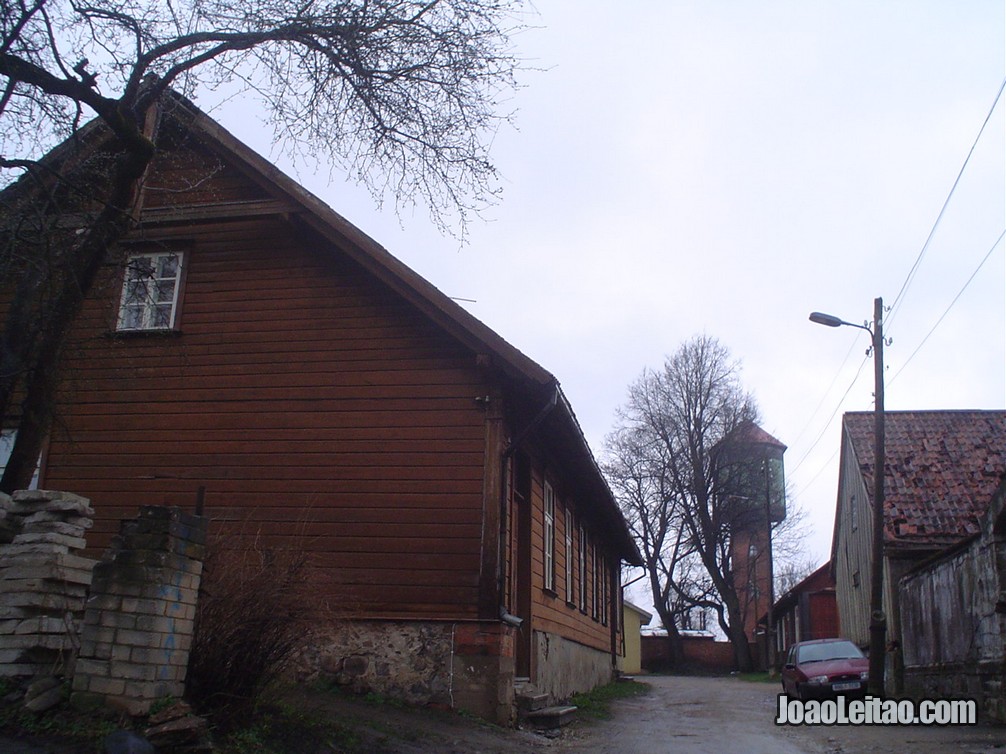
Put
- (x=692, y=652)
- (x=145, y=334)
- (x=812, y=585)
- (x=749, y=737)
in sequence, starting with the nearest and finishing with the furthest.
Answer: (x=749, y=737)
(x=145, y=334)
(x=812, y=585)
(x=692, y=652)

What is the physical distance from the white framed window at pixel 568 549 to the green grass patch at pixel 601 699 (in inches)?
69.1

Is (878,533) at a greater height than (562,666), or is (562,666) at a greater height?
(878,533)

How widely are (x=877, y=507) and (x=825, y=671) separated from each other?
10.5 feet

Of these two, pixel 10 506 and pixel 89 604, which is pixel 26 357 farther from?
pixel 89 604

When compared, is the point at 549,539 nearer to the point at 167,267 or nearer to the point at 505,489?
the point at 505,489

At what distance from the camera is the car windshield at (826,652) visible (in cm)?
1759

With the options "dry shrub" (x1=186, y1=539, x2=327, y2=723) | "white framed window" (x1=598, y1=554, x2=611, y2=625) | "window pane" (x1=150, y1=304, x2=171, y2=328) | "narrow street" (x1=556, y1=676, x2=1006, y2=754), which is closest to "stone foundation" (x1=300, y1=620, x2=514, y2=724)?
"narrow street" (x1=556, y1=676, x2=1006, y2=754)

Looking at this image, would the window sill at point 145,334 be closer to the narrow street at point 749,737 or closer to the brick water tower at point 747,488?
the narrow street at point 749,737

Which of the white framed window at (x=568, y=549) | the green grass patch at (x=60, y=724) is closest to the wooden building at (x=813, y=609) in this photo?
the white framed window at (x=568, y=549)

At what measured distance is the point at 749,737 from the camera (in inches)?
474

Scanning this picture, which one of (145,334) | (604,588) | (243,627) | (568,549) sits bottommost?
(243,627)

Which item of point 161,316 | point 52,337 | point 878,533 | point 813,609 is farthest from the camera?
point 813,609

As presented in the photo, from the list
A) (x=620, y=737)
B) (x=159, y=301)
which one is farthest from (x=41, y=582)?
(x=620, y=737)

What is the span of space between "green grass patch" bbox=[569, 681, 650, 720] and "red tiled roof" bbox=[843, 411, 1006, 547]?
21.7 feet
